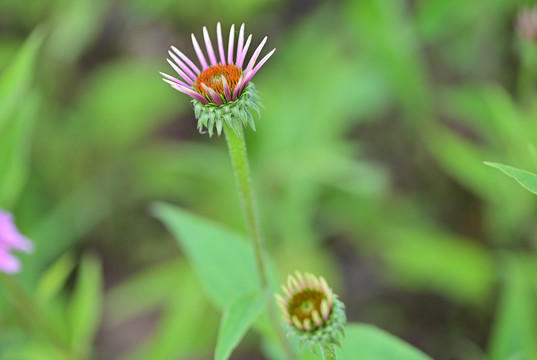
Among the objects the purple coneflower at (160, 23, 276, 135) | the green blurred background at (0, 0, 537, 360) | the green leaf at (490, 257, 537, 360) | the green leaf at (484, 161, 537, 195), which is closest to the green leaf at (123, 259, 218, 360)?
the green blurred background at (0, 0, 537, 360)

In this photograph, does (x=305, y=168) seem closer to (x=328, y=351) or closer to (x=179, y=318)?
(x=179, y=318)

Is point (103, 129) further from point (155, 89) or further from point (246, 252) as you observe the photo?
point (246, 252)

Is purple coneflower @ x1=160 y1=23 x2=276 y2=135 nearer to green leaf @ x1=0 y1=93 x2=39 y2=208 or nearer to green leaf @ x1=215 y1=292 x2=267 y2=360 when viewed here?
green leaf @ x1=215 y1=292 x2=267 y2=360

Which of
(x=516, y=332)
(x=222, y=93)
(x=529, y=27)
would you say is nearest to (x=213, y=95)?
(x=222, y=93)

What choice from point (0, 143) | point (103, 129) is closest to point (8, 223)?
point (0, 143)

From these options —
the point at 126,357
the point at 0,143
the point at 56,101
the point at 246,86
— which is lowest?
the point at 126,357
